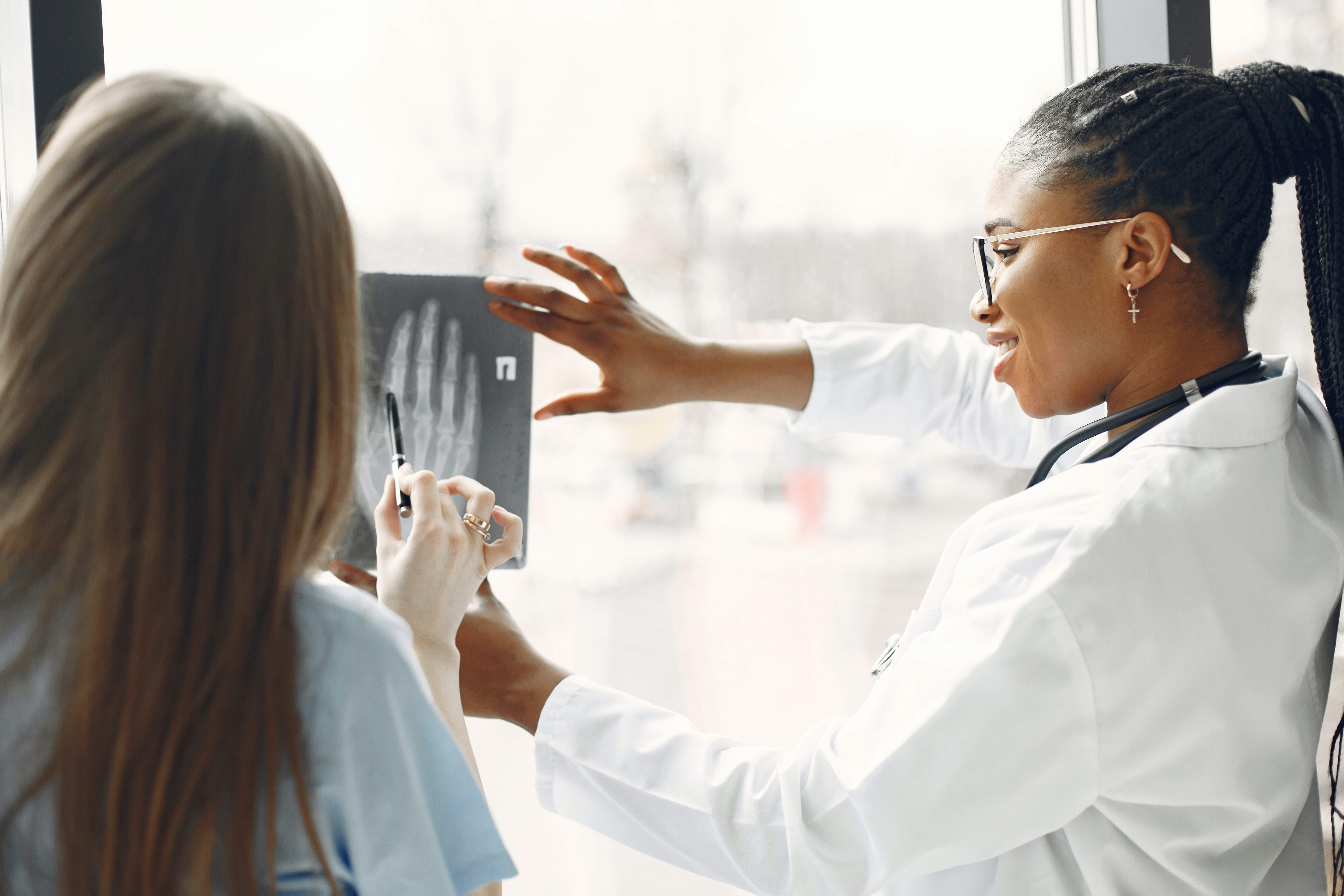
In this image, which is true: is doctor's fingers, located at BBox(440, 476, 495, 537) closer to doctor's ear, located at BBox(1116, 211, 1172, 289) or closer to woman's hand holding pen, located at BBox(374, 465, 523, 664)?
woman's hand holding pen, located at BBox(374, 465, 523, 664)

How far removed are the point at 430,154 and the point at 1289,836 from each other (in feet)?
4.11

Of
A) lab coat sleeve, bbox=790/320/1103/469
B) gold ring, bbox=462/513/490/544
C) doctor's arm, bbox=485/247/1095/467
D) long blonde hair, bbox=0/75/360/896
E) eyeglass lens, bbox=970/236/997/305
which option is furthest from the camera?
lab coat sleeve, bbox=790/320/1103/469

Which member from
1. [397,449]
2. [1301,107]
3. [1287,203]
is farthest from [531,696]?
[1287,203]

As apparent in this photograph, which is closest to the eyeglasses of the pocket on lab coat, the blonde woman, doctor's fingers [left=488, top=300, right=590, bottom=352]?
the pocket on lab coat

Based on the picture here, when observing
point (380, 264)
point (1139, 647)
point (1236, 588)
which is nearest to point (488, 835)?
point (1139, 647)

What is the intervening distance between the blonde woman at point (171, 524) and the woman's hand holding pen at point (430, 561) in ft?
0.76

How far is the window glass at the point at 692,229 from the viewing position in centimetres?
115

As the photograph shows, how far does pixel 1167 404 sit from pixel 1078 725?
0.36 meters

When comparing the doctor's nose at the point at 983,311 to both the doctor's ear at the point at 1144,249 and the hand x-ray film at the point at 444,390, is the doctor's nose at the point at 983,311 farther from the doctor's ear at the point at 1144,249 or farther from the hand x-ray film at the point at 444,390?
the hand x-ray film at the point at 444,390

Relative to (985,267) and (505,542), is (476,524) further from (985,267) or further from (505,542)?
(985,267)

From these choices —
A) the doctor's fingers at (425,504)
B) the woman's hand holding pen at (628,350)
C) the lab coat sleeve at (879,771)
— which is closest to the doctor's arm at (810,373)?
the woman's hand holding pen at (628,350)

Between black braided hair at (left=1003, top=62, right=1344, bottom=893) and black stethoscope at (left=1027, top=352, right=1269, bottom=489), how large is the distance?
5cm

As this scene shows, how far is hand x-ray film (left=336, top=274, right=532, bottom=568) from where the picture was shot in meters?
0.99

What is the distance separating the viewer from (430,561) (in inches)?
30.7
